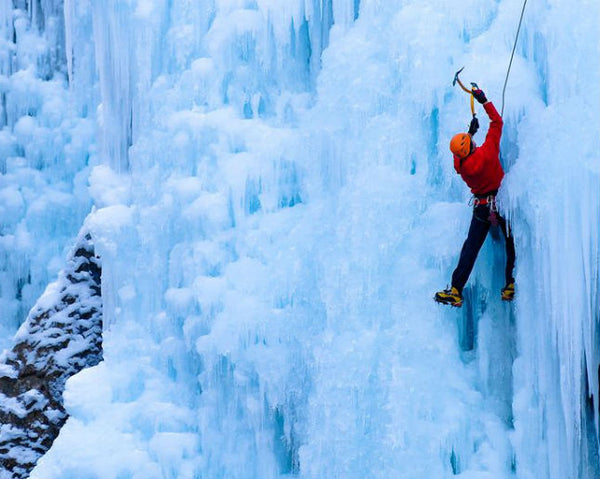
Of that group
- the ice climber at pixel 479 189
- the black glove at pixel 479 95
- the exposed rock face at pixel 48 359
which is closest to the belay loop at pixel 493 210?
the ice climber at pixel 479 189

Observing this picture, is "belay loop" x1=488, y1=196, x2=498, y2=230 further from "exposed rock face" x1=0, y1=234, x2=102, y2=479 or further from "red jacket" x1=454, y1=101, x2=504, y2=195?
"exposed rock face" x1=0, y1=234, x2=102, y2=479

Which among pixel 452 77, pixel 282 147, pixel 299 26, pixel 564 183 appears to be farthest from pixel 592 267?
pixel 299 26

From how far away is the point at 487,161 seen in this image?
18.6 ft

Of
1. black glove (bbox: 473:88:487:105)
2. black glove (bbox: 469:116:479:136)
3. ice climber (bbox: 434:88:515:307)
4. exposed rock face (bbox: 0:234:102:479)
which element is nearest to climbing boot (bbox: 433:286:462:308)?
ice climber (bbox: 434:88:515:307)

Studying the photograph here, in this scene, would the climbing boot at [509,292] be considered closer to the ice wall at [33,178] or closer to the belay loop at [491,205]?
the belay loop at [491,205]

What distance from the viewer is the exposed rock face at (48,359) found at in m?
9.70

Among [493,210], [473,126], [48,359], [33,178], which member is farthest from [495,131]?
[33,178]

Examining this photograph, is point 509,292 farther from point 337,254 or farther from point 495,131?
point 337,254

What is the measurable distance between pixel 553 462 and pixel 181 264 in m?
3.81

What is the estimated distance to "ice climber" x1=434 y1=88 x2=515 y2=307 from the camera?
223 inches

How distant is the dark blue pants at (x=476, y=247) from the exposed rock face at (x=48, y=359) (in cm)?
565

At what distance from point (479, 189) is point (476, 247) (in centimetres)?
39

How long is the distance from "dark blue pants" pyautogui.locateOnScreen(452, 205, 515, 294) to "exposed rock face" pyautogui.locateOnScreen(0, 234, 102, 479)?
18.6 feet

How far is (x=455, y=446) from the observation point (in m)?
6.12
